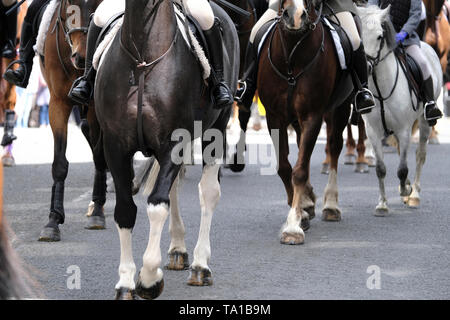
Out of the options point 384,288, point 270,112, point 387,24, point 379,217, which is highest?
point 387,24

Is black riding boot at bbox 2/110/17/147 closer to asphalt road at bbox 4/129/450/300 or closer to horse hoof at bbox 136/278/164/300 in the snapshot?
asphalt road at bbox 4/129/450/300

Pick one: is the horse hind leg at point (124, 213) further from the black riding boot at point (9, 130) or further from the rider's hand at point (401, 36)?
the black riding boot at point (9, 130)

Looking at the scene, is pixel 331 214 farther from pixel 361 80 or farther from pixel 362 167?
pixel 362 167

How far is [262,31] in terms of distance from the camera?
9.05 m

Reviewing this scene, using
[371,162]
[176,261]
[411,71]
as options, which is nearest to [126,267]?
[176,261]

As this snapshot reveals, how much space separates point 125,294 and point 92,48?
6.62ft

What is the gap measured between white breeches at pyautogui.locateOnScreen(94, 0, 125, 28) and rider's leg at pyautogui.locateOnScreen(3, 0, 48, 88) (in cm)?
306

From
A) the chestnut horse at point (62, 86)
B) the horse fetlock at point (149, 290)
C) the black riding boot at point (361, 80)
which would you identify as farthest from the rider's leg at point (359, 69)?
the horse fetlock at point (149, 290)

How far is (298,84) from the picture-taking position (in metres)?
8.27

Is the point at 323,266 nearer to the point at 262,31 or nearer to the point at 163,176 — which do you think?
the point at 163,176

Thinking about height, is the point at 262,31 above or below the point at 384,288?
above

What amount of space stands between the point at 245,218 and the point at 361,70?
207cm

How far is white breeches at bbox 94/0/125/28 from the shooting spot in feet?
20.2
